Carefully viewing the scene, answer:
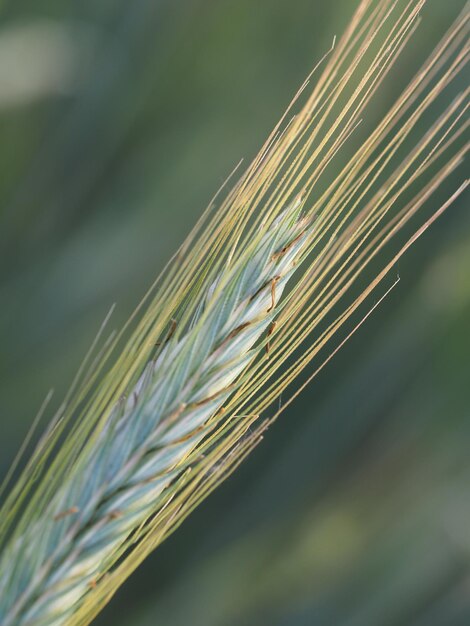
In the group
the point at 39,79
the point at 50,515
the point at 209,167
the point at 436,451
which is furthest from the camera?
the point at 436,451

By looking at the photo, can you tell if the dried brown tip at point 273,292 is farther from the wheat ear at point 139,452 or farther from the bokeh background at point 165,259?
the bokeh background at point 165,259

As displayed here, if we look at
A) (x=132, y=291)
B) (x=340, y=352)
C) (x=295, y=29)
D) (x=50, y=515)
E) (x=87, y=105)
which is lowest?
(x=50, y=515)

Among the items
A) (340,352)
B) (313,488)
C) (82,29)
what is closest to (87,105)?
(82,29)

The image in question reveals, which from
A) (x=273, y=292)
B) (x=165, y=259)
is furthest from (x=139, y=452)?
(x=165, y=259)

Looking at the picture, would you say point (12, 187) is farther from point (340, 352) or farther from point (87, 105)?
point (340, 352)

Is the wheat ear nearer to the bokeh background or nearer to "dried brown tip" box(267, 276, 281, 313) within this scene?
"dried brown tip" box(267, 276, 281, 313)

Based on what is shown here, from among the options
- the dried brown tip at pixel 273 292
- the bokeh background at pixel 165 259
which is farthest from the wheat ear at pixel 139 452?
the bokeh background at pixel 165 259

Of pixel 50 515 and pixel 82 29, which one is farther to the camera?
pixel 82 29

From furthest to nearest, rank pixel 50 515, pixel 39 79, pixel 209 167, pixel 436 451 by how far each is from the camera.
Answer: pixel 436 451 < pixel 209 167 < pixel 39 79 < pixel 50 515
